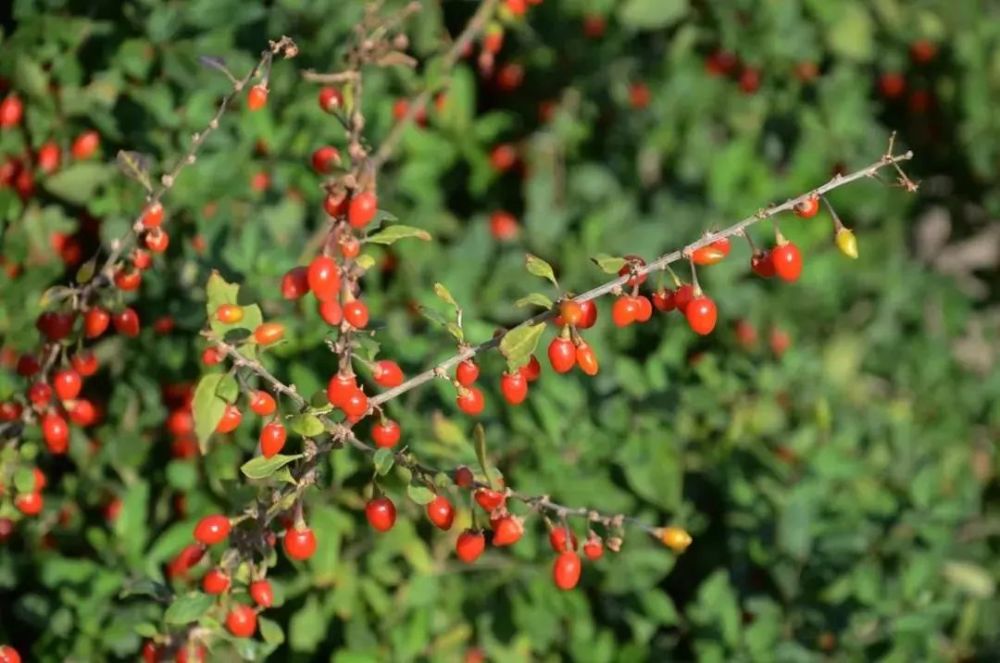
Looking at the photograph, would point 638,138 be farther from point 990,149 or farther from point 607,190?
point 990,149

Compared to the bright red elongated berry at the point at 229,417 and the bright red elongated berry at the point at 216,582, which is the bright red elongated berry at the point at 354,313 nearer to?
the bright red elongated berry at the point at 229,417

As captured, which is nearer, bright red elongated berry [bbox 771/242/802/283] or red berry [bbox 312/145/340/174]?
bright red elongated berry [bbox 771/242/802/283]

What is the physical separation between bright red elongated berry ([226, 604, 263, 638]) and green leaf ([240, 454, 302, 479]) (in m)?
0.27

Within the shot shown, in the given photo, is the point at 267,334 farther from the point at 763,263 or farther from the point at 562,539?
the point at 763,263

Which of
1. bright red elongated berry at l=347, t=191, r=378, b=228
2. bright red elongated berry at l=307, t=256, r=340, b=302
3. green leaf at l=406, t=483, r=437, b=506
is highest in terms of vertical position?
bright red elongated berry at l=347, t=191, r=378, b=228

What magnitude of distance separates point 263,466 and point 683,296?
1.96 ft

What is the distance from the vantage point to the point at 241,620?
76.4 inches

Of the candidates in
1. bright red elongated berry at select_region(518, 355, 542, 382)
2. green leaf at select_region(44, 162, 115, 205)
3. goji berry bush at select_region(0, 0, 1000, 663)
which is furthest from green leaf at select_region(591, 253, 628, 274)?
green leaf at select_region(44, 162, 115, 205)

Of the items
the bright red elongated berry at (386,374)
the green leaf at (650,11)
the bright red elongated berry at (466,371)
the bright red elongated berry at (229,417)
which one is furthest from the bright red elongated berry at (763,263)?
the green leaf at (650,11)

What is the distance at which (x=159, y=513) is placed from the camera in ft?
8.25

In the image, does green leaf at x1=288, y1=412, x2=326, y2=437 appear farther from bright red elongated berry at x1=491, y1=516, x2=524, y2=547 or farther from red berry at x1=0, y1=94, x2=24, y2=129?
red berry at x1=0, y1=94, x2=24, y2=129

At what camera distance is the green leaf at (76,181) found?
96.2 inches

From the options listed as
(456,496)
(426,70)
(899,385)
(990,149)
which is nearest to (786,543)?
(456,496)

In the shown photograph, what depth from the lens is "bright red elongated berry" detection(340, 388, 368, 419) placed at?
1.79 meters
